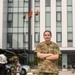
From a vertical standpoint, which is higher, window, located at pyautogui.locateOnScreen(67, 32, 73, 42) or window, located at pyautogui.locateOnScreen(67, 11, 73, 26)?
window, located at pyautogui.locateOnScreen(67, 11, 73, 26)

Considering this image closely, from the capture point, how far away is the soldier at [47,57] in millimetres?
5664

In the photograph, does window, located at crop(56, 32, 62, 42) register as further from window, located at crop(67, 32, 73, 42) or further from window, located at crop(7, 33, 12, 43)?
window, located at crop(7, 33, 12, 43)

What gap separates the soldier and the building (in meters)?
52.0

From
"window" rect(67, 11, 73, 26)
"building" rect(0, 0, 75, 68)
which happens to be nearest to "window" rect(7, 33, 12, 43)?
"building" rect(0, 0, 75, 68)

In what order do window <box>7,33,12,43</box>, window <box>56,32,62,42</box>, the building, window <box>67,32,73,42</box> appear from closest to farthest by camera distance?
the building → window <box>7,33,12,43</box> → window <box>67,32,73,42</box> → window <box>56,32,62,42</box>

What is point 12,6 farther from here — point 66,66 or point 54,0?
point 66,66

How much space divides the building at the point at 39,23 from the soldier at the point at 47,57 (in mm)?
51970

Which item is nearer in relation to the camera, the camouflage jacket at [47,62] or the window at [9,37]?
the camouflage jacket at [47,62]

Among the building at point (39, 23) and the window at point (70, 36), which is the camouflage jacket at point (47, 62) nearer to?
the building at point (39, 23)

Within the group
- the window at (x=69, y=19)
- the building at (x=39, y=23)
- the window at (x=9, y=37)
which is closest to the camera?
the building at (x=39, y=23)

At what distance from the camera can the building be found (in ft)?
191

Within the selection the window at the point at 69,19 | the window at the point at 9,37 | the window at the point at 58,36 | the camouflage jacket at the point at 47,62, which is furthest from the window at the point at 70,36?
the camouflage jacket at the point at 47,62

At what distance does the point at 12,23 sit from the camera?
193ft

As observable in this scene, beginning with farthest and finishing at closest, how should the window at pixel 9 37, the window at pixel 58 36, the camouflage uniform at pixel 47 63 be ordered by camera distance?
the window at pixel 58 36
the window at pixel 9 37
the camouflage uniform at pixel 47 63
